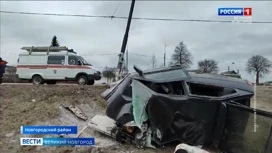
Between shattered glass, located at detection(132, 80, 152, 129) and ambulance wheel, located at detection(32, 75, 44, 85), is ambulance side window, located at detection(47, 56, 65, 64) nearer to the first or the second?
ambulance wheel, located at detection(32, 75, 44, 85)

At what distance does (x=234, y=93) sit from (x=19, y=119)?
5463mm

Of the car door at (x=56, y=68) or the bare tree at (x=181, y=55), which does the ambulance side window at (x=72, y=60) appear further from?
the bare tree at (x=181, y=55)

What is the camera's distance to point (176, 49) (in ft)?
145

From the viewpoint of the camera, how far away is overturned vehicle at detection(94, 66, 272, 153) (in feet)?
21.4

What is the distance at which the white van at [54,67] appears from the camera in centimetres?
2023

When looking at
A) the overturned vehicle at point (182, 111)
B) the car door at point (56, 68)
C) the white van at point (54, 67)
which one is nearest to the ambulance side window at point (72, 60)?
the white van at point (54, 67)

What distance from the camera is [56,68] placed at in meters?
20.3

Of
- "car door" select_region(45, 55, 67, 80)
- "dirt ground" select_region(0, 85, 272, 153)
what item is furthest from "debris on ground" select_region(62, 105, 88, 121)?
"car door" select_region(45, 55, 67, 80)

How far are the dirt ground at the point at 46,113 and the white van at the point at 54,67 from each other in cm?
778

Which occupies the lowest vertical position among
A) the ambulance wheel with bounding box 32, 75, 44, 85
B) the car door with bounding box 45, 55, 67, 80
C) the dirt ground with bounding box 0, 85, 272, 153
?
the dirt ground with bounding box 0, 85, 272, 153

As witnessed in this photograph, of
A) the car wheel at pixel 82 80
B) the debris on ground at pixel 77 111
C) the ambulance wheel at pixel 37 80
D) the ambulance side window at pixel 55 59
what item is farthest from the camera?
the ambulance wheel at pixel 37 80

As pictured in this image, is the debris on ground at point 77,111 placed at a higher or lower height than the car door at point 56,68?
lower

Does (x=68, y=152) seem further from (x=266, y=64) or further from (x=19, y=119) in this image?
(x=266, y=64)

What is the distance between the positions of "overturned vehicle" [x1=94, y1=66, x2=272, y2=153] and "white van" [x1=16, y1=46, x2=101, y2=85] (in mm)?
12567
